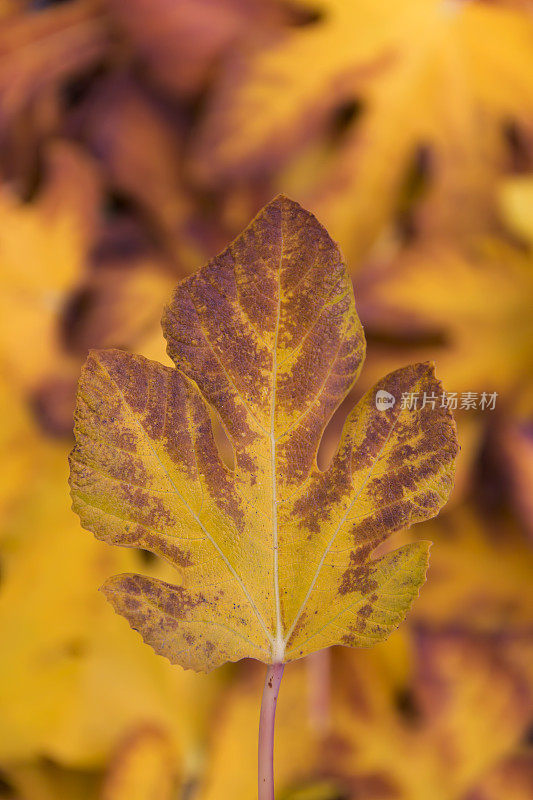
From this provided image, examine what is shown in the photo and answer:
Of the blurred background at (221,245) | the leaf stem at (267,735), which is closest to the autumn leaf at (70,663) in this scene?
the blurred background at (221,245)

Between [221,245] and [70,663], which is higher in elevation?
[221,245]

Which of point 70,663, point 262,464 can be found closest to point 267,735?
point 262,464

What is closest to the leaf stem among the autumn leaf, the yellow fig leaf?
the yellow fig leaf

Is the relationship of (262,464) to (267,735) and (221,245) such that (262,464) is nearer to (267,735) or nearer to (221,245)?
(267,735)

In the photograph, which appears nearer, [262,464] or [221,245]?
[262,464]

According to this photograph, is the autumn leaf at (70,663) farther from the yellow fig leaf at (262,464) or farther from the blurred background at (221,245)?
the yellow fig leaf at (262,464)

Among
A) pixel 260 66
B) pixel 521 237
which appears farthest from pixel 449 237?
pixel 260 66
